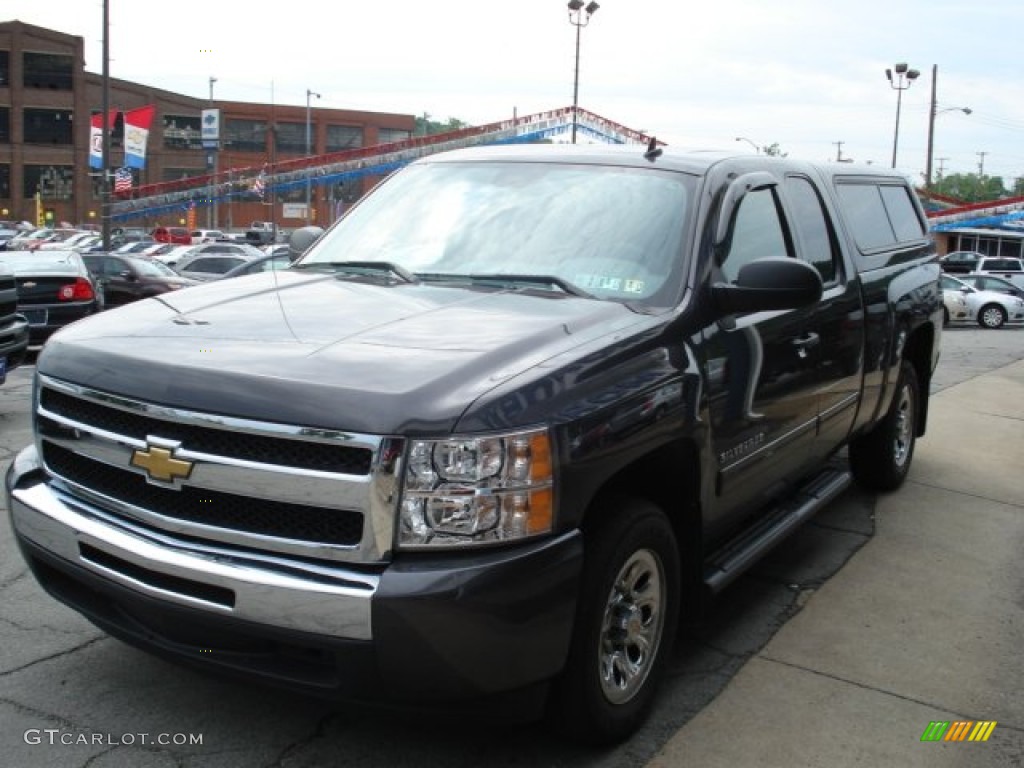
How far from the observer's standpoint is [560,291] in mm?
3506

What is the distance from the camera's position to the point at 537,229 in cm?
383

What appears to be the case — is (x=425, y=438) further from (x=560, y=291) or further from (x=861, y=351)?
(x=861, y=351)

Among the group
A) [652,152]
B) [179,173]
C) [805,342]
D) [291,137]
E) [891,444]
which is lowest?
[891,444]

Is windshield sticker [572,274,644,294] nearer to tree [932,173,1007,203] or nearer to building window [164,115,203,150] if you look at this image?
building window [164,115,203,150]

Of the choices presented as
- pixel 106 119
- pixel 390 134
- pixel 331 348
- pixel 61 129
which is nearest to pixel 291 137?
pixel 390 134

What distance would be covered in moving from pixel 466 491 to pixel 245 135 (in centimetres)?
10356

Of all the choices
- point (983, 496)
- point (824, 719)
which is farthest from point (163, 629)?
point (983, 496)

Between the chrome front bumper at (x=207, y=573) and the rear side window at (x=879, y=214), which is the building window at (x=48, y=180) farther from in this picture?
the chrome front bumper at (x=207, y=573)

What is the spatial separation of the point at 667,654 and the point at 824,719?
1.95 ft

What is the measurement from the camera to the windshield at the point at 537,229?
11.8ft

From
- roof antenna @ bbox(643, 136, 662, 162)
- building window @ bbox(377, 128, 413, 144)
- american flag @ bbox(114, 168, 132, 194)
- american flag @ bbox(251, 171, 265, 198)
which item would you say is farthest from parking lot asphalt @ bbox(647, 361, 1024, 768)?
building window @ bbox(377, 128, 413, 144)

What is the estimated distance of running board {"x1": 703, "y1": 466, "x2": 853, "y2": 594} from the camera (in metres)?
3.66

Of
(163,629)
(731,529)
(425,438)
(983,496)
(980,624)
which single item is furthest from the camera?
(983,496)

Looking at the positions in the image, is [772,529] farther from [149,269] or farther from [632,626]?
[149,269]
